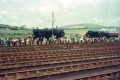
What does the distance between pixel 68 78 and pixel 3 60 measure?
26.7 ft

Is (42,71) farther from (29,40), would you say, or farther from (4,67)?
(29,40)

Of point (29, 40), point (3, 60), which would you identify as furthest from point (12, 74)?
point (29, 40)

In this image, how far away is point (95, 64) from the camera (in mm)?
21797

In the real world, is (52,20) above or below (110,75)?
above

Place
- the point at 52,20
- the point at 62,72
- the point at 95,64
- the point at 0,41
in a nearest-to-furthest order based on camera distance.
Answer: the point at 62,72, the point at 95,64, the point at 0,41, the point at 52,20

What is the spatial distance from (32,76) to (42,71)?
2.13m

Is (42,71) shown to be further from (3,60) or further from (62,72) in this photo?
(3,60)

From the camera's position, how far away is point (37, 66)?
1997cm

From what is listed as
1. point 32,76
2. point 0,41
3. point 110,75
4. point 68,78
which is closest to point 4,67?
point 32,76

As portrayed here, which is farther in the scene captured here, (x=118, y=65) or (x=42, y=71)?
(x=118, y=65)

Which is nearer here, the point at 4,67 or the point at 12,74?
the point at 12,74

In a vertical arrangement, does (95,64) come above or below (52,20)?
below

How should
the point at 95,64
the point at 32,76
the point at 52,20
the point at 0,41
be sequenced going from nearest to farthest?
the point at 32,76, the point at 95,64, the point at 0,41, the point at 52,20

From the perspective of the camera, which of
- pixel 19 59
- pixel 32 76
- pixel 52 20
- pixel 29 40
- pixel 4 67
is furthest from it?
pixel 52 20
